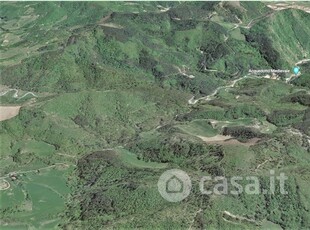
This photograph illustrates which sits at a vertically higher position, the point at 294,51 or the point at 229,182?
the point at 229,182

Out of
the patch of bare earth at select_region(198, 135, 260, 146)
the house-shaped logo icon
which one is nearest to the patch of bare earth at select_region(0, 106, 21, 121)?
the patch of bare earth at select_region(198, 135, 260, 146)

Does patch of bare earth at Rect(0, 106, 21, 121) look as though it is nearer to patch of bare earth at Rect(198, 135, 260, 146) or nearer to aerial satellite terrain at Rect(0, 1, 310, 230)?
aerial satellite terrain at Rect(0, 1, 310, 230)

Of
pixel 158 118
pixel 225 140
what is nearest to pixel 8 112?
pixel 158 118

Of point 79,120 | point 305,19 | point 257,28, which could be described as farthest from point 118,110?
point 305,19

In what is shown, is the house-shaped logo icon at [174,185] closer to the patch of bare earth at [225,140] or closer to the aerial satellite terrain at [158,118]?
the aerial satellite terrain at [158,118]

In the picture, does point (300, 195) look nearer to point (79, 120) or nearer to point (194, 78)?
point (79, 120)
